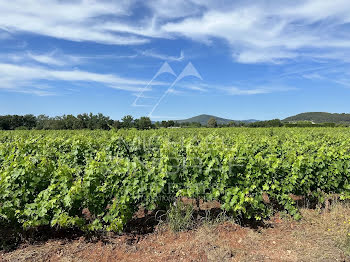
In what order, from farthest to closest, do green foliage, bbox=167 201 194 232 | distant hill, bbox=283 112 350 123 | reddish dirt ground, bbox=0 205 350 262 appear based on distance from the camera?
distant hill, bbox=283 112 350 123
green foliage, bbox=167 201 194 232
reddish dirt ground, bbox=0 205 350 262

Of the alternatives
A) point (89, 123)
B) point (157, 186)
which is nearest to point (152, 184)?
point (157, 186)

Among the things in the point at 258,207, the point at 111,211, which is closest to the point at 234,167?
the point at 258,207

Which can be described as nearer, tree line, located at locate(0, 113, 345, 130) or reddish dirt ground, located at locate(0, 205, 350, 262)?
reddish dirt ground, located at locate(0, 205, 350, 262)

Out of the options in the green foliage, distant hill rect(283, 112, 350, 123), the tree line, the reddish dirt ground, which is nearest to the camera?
the reddish dirt ground

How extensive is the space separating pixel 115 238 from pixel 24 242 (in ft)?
4.83

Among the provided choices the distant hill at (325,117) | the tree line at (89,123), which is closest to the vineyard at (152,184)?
the tree line at (89,123)

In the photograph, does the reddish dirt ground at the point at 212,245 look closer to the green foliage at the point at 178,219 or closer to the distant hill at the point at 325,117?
the green foliage at the point at 178,219

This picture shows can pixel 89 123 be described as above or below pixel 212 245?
above

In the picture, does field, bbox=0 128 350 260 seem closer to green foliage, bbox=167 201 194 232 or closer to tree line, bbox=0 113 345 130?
green foliage, bbox=167 201 194 232

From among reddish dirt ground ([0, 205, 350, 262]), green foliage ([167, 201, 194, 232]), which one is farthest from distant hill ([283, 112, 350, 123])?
green foliage ([167, 201, 194, 232])

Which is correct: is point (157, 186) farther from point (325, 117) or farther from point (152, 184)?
point (325, 117)

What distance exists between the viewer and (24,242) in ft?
12.6

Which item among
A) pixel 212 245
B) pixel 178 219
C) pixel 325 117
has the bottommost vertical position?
pixel 212 245

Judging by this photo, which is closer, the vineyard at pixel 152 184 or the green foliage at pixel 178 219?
the vineyard at pixel 152 184
